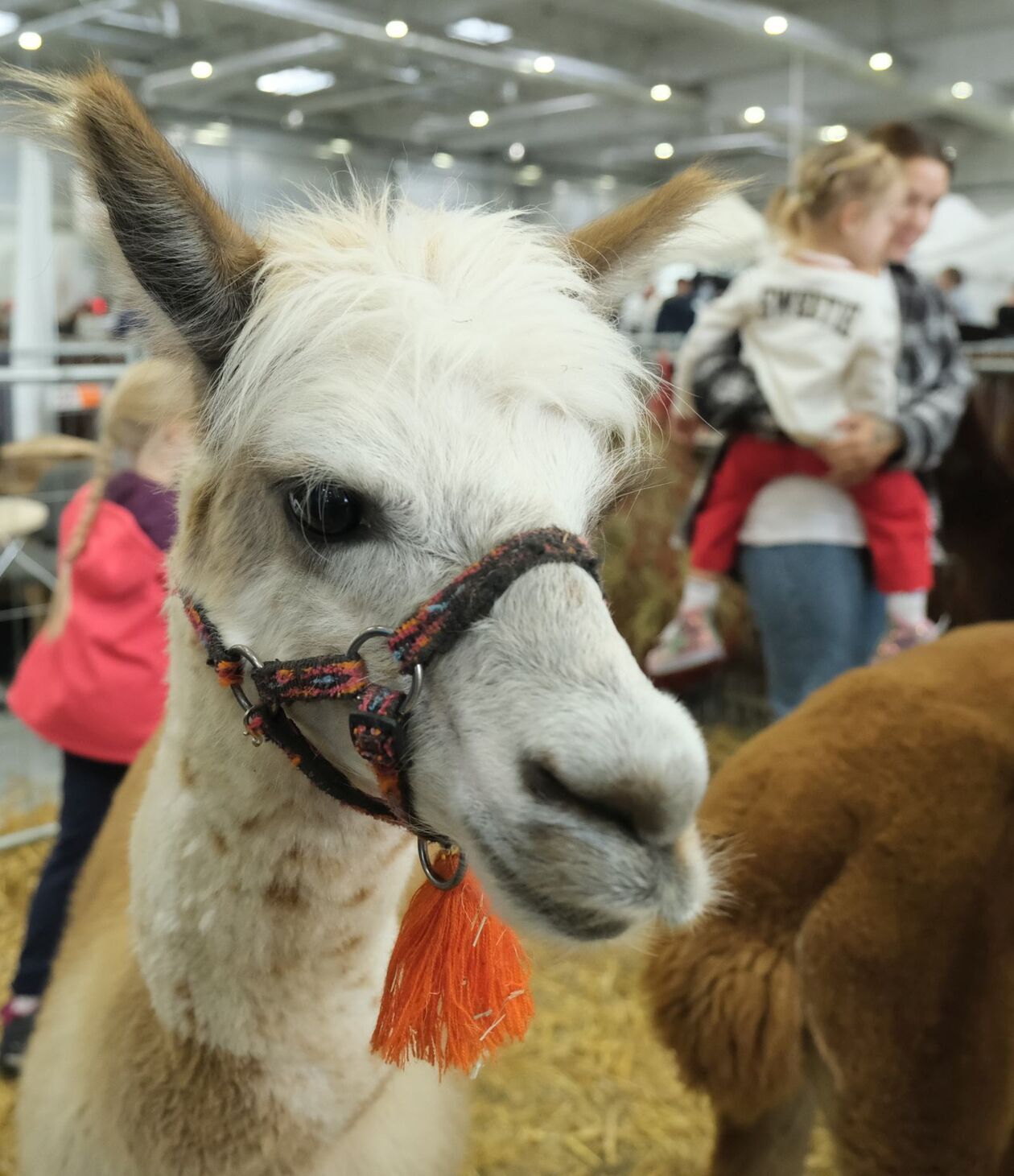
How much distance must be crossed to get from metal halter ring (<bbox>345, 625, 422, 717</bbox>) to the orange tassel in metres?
0.27

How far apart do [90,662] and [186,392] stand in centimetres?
122

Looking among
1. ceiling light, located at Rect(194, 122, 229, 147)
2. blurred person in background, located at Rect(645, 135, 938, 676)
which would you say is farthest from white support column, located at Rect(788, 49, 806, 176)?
blurred person in background, located at Rect(645, 135, 938, 676)

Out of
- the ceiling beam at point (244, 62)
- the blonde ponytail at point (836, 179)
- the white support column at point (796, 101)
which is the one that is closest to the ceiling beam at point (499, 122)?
the ceiling beam at point (244, 62)

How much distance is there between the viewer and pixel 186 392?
110 centimetres

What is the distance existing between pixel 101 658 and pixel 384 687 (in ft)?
4.76

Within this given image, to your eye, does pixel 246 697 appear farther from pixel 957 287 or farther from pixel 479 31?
pixel 957 287

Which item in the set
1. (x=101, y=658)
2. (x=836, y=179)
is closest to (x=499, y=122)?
(x=836, y=179)

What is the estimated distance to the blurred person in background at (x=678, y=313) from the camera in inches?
174

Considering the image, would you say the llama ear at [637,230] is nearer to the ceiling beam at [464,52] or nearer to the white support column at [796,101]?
the ceiling beam at [464,52]

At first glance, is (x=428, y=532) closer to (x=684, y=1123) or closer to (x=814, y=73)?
(x=684, y=1123)

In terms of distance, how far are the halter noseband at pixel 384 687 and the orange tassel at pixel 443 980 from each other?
→ 101 mm

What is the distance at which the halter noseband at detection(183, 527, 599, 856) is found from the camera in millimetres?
863

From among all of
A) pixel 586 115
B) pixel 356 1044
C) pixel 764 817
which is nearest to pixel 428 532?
pixel 356 1044

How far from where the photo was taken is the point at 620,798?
0.76 m
